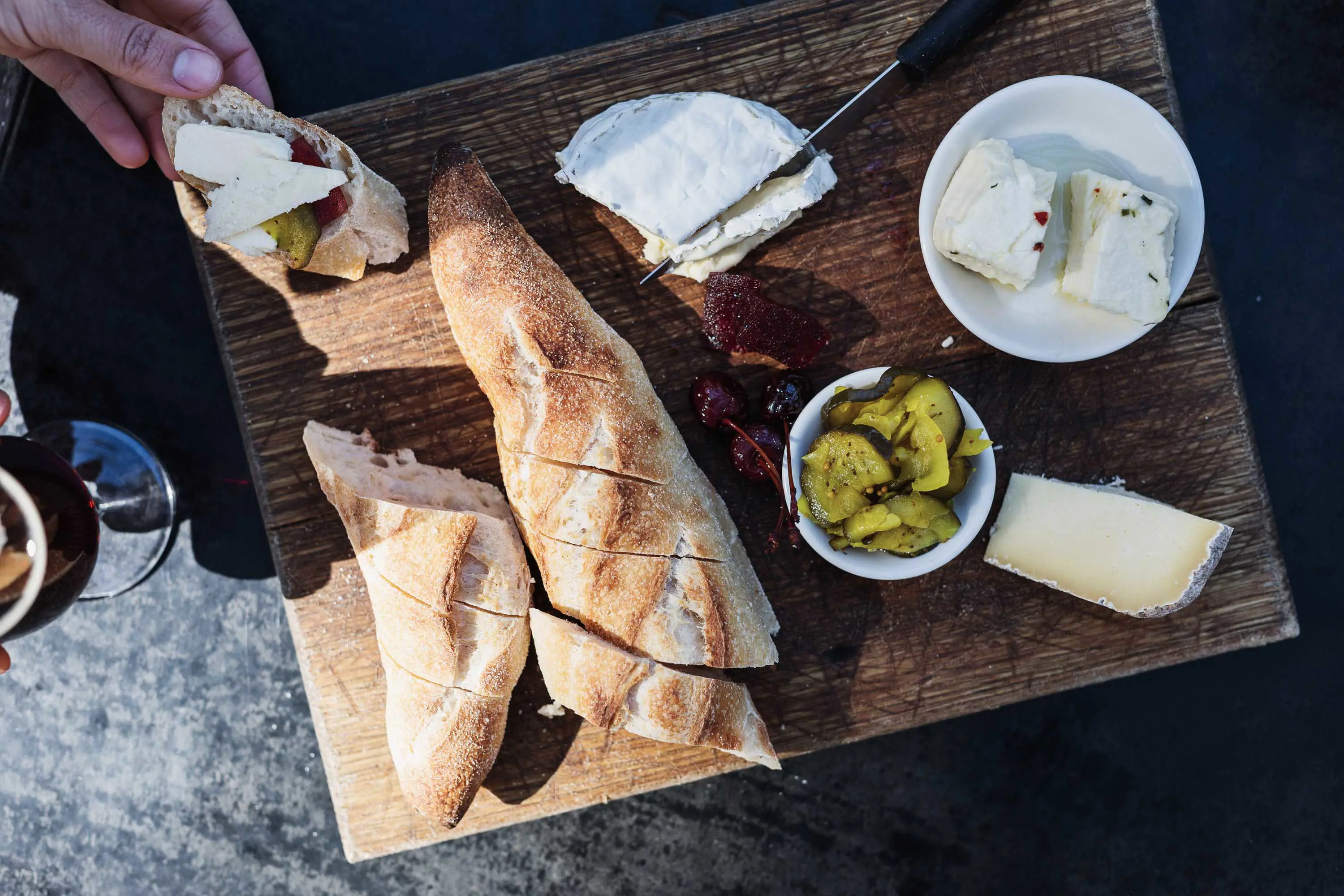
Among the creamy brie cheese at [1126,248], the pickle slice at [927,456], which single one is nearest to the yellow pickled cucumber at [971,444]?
the pickle slice at [927,456]

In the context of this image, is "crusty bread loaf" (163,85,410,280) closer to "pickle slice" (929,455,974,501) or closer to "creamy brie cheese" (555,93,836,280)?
"creamy brie cheese" (555,93,836,280)

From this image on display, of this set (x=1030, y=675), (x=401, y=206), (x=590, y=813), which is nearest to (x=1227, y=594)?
(x=1030, y=675)

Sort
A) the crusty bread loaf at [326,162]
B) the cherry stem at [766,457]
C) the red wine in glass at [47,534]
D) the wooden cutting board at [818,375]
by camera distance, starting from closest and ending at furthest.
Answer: the red wine in glass at [47,534], the crusty bread loaf at [326,162], the cherry stem at [766,457], the wooden cutting board at [818,375]

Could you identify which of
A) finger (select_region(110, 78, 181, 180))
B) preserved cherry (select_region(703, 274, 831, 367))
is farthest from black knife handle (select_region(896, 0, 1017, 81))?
finger (select_region(110, 78, 181, 180))

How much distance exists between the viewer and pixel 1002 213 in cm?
227

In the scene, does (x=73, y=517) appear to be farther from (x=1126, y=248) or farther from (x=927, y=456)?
(x=1126, y=248)

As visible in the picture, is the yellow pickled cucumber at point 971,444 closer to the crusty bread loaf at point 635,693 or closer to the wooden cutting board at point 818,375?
the wooden cutting board at point 818,375

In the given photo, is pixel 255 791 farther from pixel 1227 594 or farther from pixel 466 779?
pixel 1227 594

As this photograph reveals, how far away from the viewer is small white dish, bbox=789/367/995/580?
2357mm

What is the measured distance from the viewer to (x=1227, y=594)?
8.71ft

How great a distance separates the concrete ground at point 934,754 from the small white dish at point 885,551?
37.9 inches

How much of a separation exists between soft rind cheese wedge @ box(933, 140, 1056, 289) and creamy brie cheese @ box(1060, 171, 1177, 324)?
12cm

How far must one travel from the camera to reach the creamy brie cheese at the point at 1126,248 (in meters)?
2.26

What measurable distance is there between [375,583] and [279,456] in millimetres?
538
